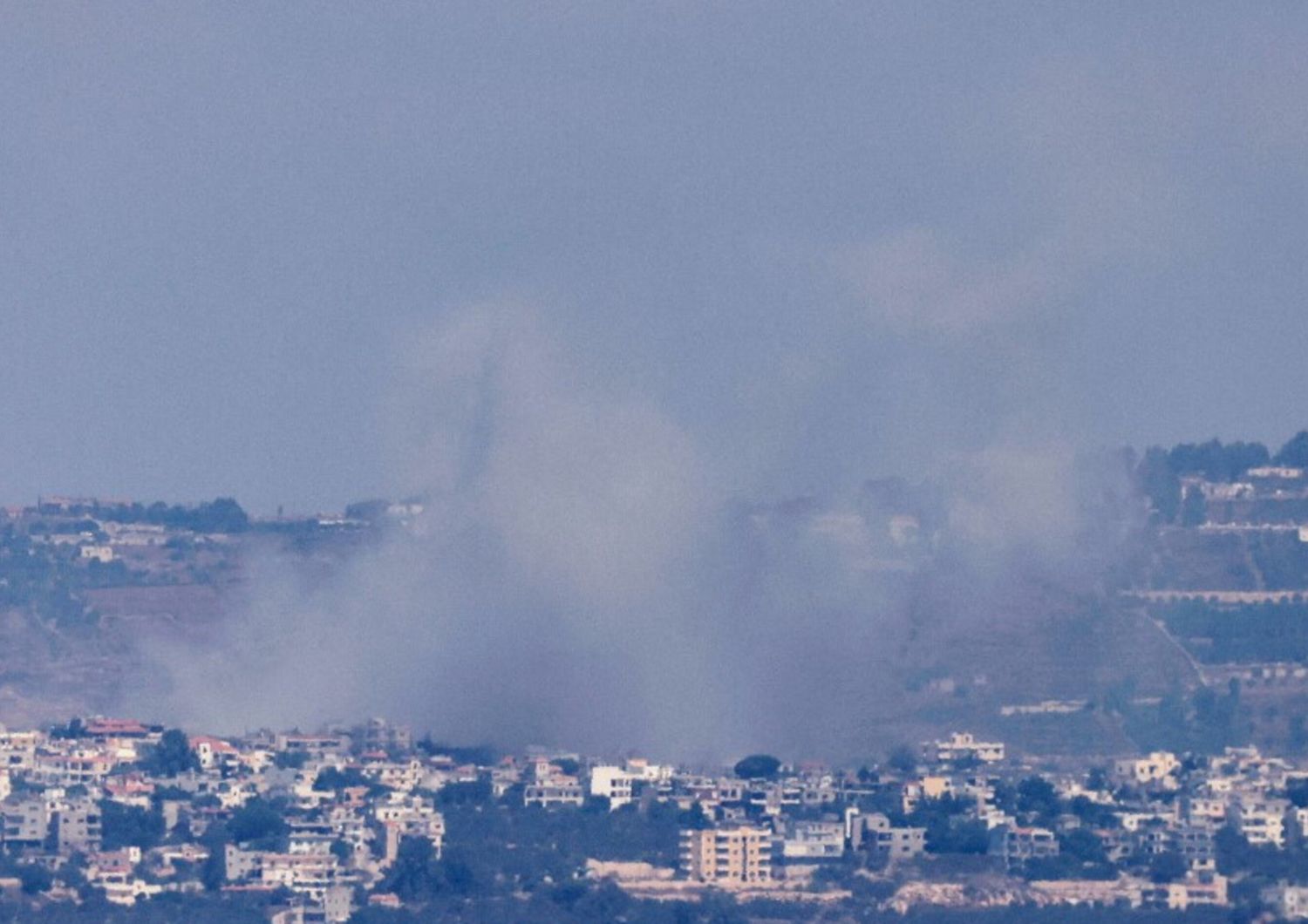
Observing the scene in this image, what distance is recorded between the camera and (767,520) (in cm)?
10638

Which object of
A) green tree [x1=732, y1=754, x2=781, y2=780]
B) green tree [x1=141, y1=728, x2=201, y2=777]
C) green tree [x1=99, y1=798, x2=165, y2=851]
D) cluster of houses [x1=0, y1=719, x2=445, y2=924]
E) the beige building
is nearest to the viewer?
cluster of houses [x1=0, y1=719, x2=445, y2=924]

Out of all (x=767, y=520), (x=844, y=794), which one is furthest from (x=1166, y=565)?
(x=844, y=794)

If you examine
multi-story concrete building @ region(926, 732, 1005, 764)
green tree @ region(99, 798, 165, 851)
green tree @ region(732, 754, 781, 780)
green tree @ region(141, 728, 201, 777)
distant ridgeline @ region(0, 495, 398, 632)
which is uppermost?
distant ridgeline @ region(0, 495, 398, 632)

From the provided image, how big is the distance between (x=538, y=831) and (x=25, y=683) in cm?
2400

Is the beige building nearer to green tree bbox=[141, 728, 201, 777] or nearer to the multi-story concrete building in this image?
green tree bbox=[141, 728, 201, 777]

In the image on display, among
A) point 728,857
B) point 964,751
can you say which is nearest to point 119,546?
point 964,751

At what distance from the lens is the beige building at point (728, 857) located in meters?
80.3

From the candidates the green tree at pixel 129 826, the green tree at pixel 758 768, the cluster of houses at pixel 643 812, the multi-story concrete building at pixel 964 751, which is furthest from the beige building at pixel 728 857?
the multi-story concrete building at pixel 964 751

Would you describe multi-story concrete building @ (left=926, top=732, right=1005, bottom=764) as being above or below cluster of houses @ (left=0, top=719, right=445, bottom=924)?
above

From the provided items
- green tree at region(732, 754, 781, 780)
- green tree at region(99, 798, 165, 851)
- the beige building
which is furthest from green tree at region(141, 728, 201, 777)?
the beige building

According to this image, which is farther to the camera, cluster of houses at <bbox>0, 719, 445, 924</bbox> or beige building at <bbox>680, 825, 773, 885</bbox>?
beige building at <bbox>680, 825, 773, 885</bbox>

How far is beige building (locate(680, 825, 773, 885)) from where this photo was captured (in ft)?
263

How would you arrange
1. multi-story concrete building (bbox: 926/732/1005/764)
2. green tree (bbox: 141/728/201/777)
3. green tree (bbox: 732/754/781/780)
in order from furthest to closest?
multi-story concrete building (bbox: 926/732/1005/764), green tree (bbox: 141/728/201/777), green tree (bbox: 732/754/781/780)

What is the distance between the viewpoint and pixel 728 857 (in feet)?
266
